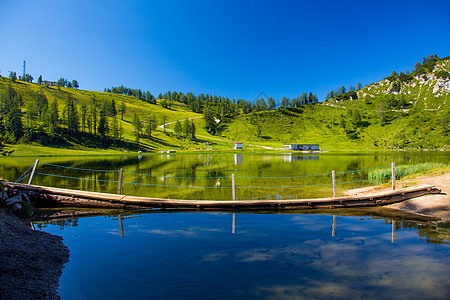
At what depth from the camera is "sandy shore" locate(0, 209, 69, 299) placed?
21.4 feet

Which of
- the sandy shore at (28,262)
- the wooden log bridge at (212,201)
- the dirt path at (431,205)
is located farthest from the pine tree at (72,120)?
the dirt path at (431,205)

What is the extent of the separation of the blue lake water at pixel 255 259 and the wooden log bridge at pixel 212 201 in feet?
8.13

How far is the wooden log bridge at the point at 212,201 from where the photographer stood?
56.4 ft

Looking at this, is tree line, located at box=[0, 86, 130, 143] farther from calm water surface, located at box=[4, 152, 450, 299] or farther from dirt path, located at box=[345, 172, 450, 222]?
dirt path, located at box=[345, 172, 450, 222]

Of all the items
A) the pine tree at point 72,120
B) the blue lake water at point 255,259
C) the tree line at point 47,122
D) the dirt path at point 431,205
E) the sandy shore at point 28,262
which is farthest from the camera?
the pine tree at point 72,120

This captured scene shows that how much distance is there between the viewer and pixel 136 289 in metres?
7.35

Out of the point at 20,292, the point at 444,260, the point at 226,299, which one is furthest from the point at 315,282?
the point at 20,292

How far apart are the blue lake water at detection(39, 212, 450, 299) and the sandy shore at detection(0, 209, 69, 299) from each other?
40 centimetres

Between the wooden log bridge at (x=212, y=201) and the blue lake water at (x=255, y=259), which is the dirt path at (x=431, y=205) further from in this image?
the blue lake water at (x=255, y=259)

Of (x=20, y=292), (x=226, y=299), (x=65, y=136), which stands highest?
(x=65, y=136)

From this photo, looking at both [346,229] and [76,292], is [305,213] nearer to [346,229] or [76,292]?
[346,229]

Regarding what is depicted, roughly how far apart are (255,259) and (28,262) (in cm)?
769

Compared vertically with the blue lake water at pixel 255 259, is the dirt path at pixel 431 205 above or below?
above

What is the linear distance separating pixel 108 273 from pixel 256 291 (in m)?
5.01
